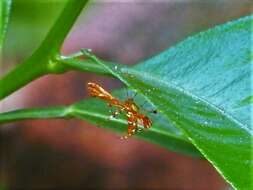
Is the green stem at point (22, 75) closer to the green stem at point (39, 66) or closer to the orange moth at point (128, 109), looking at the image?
the green stem at point (39, 66)

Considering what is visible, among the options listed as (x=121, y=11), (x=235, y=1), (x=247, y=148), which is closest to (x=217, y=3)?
(x=235, y=1)

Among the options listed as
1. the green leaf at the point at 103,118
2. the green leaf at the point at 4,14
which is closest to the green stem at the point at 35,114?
the green leaf at the point at 103,118

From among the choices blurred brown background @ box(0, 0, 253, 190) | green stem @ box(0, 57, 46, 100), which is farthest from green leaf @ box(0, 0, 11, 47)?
blurred brown background @ box(0, 0, 253, 190)

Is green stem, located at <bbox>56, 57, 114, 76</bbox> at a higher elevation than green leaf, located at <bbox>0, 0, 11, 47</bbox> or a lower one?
lower

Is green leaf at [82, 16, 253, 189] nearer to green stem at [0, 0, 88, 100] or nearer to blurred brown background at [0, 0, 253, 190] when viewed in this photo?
green stem at [0, 0, 88, 100]

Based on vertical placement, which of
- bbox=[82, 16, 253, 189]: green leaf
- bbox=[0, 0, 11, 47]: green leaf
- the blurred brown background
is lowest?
bbox=[82, 16, 253, 189]: green leaf
